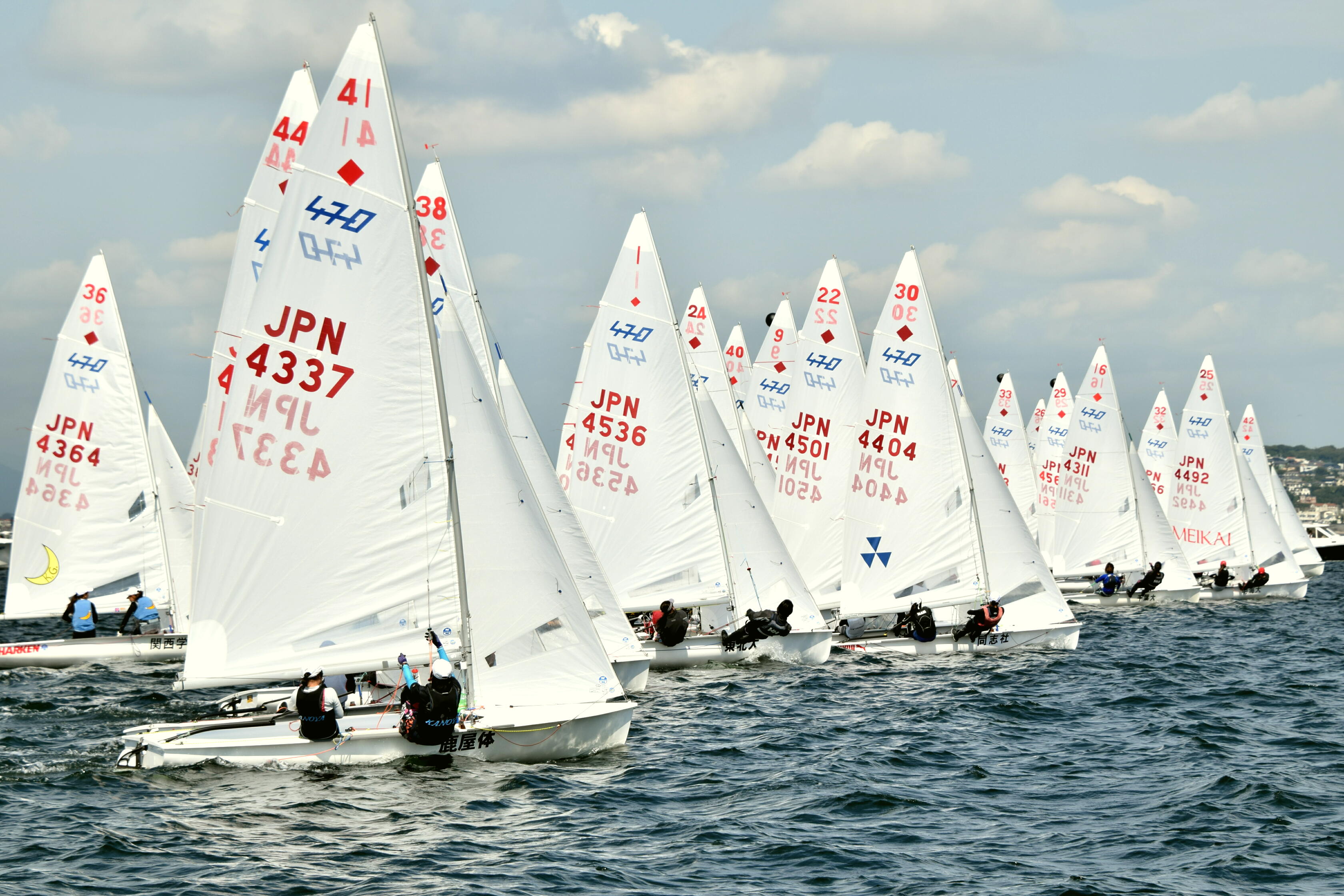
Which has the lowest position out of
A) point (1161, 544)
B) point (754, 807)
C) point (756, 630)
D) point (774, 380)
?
point (754, 807)

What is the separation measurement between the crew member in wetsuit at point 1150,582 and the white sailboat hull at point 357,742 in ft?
107

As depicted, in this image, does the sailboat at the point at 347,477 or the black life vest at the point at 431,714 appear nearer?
the black life vest at the point at 431,714

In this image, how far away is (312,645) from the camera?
51.3 ft

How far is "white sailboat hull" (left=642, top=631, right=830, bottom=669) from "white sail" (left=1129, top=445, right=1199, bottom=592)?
23.4 meters

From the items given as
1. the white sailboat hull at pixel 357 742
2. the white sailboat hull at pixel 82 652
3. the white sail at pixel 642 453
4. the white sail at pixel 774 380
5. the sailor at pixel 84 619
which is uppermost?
the white sail at pixel 774 380

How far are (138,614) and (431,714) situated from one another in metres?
17.4

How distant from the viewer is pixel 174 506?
101 ft

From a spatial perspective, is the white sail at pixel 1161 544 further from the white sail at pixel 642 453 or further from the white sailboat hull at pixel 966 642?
the white sail at pixel 642 453

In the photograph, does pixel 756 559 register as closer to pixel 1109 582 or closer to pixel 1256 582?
pixel 1109 582

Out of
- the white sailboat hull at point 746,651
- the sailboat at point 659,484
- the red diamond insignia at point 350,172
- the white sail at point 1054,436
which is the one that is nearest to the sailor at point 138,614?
the sailboat at point 659,484

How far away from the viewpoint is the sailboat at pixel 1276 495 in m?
61.6

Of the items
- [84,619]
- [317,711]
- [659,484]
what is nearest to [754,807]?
[317,711]

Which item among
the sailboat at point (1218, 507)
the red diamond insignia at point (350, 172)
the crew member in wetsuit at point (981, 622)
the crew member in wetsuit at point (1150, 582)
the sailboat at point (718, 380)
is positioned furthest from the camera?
the sailboat at point (1218, 507)

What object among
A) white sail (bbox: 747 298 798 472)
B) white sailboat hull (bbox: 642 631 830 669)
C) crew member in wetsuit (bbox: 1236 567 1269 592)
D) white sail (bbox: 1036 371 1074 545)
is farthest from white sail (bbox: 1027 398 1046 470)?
white sailboat hull (bbox: 642 631 830 669)
